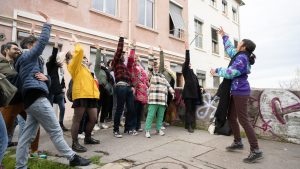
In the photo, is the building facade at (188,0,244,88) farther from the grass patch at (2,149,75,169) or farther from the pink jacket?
the grass patch at (2,149,75,169)

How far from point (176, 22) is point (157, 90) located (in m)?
9.76

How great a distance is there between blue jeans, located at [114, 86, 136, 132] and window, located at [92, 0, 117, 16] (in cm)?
592

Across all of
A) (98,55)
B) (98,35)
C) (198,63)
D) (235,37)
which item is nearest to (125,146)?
(98,55)

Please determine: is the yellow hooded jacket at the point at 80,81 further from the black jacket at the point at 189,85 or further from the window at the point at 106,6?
the window at the point at 106,6

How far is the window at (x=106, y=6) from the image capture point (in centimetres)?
1058

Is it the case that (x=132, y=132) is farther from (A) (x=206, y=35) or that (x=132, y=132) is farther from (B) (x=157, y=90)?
(A) (x=206, y=35)

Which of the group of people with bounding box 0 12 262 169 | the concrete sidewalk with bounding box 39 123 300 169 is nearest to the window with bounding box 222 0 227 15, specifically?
the group of people with bounding box 0 12 262 169

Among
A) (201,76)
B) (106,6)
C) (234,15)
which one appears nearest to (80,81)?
(106,6)

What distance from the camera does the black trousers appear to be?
676cm

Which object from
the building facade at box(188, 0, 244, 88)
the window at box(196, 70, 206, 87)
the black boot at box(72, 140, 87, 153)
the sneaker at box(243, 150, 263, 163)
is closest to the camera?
Result: the sneaker at box(243, 150, 263, 163)

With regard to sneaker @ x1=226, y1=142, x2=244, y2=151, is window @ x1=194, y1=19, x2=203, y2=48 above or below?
above

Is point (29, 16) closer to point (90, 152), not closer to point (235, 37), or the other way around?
point (90, 152)

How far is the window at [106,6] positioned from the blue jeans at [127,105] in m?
5.92

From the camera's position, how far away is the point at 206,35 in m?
18.2
